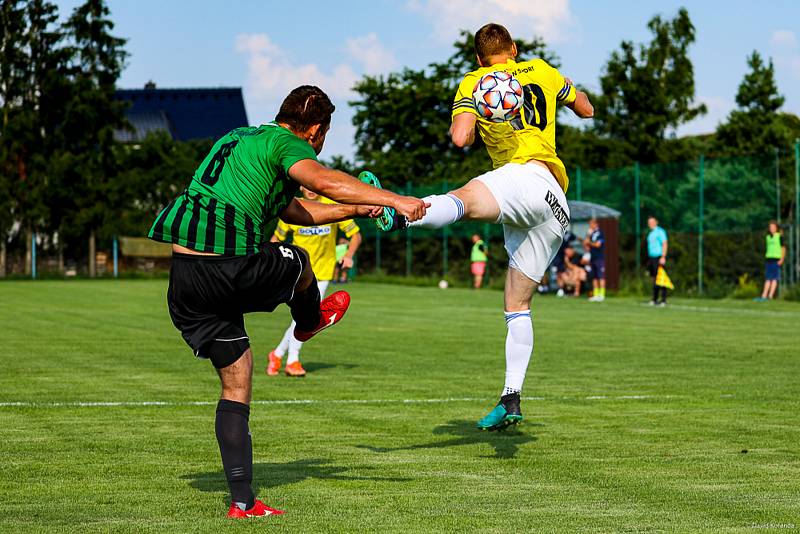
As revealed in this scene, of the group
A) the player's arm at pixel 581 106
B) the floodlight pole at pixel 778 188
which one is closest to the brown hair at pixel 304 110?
the player's arm at pixel 581 106

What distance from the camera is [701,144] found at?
5650cm

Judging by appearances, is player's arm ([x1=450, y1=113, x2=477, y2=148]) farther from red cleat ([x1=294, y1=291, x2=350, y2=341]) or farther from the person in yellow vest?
the person in yellow vest

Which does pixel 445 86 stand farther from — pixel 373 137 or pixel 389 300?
pixel 389 300

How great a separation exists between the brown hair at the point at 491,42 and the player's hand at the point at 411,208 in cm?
181

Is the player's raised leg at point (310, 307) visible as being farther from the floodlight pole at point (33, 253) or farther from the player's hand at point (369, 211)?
the floodlight pole at point (33, 253)

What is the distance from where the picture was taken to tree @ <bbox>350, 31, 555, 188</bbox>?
6225 centimetres

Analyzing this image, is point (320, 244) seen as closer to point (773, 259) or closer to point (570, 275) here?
point (773, 259)

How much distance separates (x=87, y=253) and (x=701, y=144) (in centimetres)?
2840

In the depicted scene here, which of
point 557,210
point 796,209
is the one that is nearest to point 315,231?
point 557,210

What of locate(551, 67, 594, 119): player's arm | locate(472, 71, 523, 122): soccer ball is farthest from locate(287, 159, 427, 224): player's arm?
locate(551, 67, 594, 119): player's arm

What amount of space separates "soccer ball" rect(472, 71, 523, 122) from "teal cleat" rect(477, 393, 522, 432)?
69.5 inches

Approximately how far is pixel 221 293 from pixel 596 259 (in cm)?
2830

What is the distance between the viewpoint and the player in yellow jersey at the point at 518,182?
25.6ft

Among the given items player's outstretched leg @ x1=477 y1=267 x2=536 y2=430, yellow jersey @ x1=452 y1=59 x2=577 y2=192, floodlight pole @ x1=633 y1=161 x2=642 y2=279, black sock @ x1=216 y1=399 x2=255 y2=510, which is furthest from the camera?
floodlight pole @ x1=633 y1=161 x2=642 y2=279
